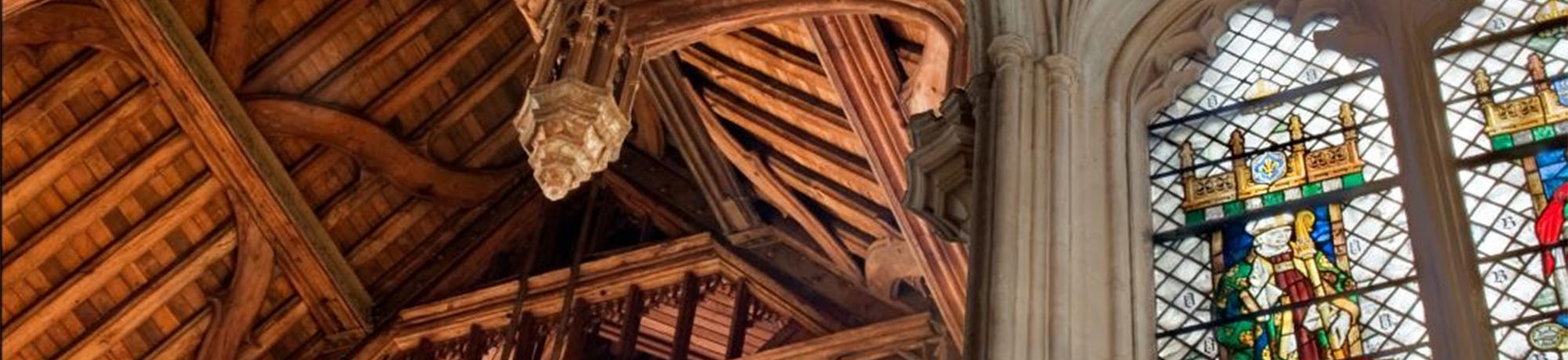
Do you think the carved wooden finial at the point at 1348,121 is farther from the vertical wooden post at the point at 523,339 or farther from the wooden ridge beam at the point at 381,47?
the vertical wooden post at the point at 523,339

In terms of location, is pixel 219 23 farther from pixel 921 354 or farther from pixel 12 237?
pixel 921 354

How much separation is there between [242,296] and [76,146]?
1.77m

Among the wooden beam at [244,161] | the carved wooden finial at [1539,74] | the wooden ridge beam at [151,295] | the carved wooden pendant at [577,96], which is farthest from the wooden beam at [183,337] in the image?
the carved wooden finial at [1539,74]

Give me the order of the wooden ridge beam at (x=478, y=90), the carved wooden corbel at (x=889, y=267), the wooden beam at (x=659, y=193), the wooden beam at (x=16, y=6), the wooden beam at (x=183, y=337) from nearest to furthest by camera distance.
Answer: the wooden beam at (x=16, y=6)
the carved wooden corbel at (x=889, y=267)
the wooden ridge beam at (x=478, y=90)
the wooden beam at (x=659, y=193)
the wooden beam at (x=183, y=337)

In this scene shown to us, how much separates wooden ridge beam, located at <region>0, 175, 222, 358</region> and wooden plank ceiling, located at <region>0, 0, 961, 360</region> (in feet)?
0.05

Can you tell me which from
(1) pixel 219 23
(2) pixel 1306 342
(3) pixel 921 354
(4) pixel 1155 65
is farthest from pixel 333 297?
(2) pixel 1306 342

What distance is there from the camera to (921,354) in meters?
13.2

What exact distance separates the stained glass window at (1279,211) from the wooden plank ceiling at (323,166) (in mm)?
4620

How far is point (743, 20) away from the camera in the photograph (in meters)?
11.1

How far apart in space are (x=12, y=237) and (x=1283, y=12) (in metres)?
8.81

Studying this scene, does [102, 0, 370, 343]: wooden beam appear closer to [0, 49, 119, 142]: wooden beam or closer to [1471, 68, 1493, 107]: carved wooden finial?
[0, 49, 119, 142]: wooden beam

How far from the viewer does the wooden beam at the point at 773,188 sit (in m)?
13.9

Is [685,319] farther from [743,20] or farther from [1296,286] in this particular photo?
[1296,286]

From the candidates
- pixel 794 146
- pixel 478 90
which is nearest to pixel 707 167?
pixel 794 146
